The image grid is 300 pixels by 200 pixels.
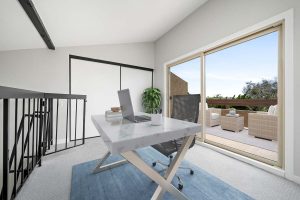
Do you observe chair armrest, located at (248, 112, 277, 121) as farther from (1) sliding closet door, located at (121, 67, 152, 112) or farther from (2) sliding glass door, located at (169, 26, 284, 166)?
(1) sliding closet door, located at (121, 67, 152, 112)

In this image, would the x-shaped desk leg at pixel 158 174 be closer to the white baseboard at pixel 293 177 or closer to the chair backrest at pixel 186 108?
the chair backrest at pixel 186 108

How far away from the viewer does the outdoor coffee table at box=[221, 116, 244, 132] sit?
12.4 ft

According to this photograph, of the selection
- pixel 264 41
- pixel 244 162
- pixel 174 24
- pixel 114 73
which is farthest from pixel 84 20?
pixel 244 162

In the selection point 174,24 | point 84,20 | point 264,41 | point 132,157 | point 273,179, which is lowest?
point 273,179

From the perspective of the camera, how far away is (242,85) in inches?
140

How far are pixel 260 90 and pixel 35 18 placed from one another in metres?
4.79

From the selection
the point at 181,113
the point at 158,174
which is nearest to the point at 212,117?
the point at 181,113

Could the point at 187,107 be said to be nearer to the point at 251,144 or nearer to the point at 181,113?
the point at 181,113

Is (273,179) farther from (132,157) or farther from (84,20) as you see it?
(84,20)

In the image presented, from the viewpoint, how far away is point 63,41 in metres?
2.90

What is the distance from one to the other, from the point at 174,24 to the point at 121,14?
1653 millimetres

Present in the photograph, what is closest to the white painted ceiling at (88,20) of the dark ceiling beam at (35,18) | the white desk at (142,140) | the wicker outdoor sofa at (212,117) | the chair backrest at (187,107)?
the dark ceiling beam at (35,18)

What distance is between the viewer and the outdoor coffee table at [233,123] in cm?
378

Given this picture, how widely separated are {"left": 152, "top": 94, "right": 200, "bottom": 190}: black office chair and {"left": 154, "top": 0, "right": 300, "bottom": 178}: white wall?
4.24 ft
